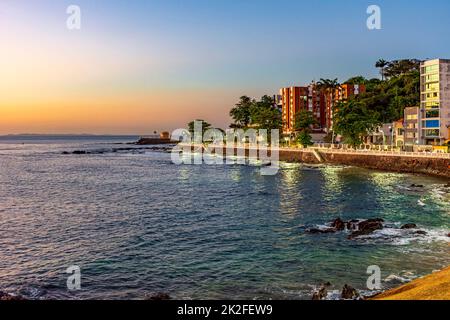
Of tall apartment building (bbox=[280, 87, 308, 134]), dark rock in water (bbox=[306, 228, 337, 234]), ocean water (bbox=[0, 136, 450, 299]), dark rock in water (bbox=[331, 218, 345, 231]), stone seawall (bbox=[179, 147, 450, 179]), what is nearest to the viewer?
ocean water (bbox=[0, 136, 450, 299])

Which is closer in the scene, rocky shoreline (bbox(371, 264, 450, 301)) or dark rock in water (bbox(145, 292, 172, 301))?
rocky shoreline (bbox(371, 264, 450, 301))

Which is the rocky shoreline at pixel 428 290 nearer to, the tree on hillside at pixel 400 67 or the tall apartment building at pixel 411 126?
the tall apartment building at pixel 411 126

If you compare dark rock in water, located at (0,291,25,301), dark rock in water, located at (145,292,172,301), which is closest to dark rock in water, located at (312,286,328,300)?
dark rock in water, located at (145,292,172,301)

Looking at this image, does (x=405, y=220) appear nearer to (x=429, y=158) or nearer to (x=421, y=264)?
(x=421, y=264)

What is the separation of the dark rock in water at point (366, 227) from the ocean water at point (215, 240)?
2.81 feet

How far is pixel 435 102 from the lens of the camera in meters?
106

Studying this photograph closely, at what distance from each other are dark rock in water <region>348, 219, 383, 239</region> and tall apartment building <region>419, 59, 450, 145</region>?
73.1 meters

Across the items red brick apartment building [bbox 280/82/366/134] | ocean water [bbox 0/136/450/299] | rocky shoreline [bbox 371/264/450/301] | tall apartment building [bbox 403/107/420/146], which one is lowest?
ocean water [bbox 0/136/450/299]

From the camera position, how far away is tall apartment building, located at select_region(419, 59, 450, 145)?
339 ft

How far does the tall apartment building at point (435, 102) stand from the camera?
103 metres

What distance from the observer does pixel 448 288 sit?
1734cm

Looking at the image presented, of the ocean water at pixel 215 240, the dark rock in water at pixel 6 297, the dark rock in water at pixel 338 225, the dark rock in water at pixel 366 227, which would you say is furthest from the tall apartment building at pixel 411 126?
the dark rock in water at pixel 6 297

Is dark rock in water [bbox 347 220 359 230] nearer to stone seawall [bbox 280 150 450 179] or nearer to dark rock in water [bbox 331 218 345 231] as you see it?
dark rock in water [bbox 331 218 345 231]
